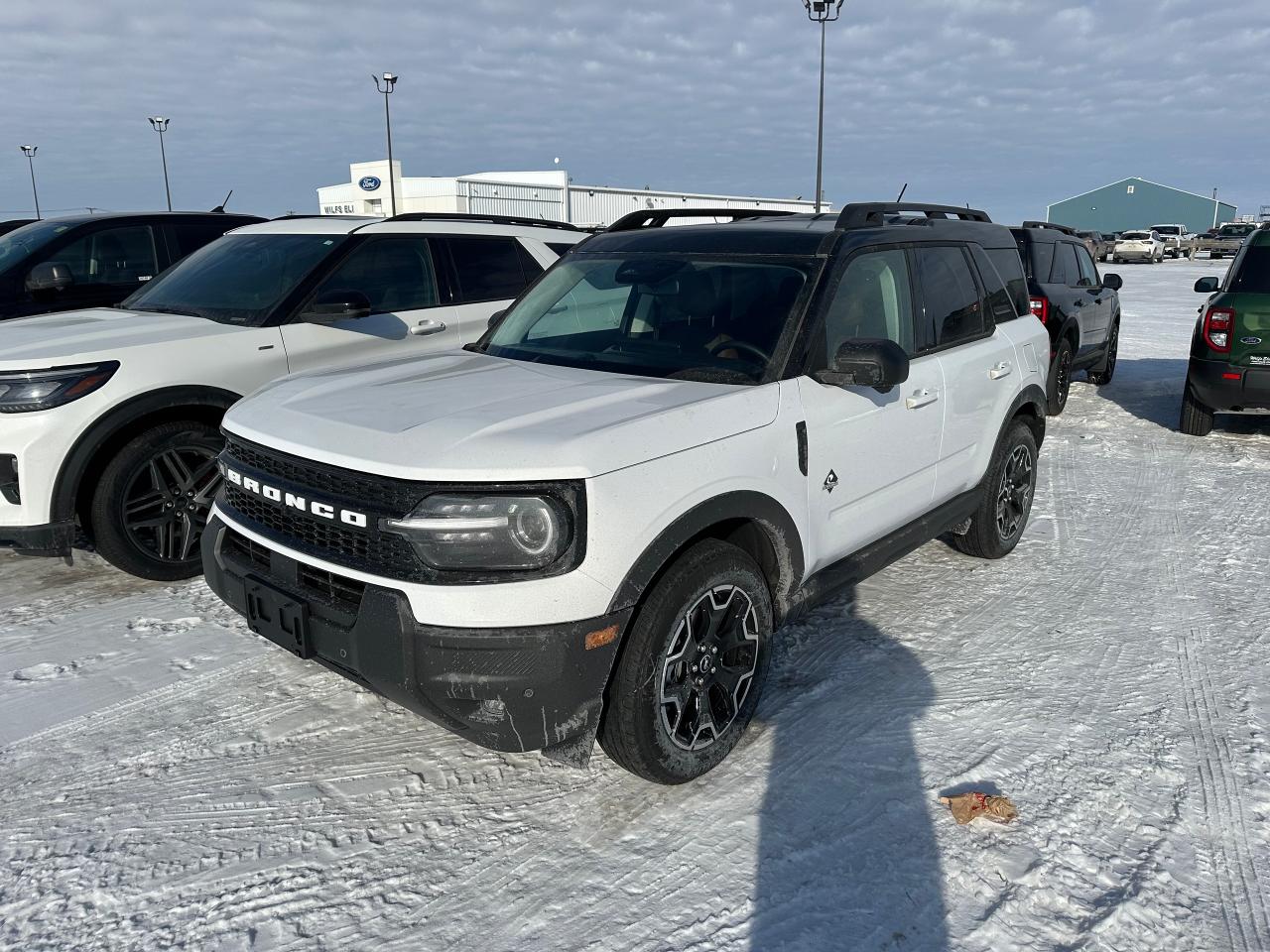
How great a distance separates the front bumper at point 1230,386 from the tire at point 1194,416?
0.30 meters

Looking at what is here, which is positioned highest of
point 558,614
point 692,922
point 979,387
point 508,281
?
point 508,281

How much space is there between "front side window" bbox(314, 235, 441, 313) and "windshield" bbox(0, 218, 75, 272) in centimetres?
265

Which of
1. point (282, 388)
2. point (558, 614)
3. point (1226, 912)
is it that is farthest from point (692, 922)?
point (282, 388)

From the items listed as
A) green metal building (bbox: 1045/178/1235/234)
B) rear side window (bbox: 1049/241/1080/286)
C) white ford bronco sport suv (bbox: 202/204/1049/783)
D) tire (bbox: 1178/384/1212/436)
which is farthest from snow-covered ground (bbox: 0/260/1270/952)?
green metal building (bbox: 1045/178/1235/234)

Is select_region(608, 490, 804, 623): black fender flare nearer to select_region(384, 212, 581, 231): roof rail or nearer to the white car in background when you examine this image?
select_region(384, 212, 581, 231): roof rail

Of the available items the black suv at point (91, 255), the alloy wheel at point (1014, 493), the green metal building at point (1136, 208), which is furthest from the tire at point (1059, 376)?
the green metal building at point (1136, 208)

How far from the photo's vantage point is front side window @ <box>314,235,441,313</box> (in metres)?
5.64

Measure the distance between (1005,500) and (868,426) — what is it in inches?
77.7

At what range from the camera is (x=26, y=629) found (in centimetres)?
439

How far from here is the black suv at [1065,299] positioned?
30.5ft

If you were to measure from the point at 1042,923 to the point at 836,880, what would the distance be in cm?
55

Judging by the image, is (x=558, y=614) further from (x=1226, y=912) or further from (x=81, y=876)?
(x=1226, y=912)

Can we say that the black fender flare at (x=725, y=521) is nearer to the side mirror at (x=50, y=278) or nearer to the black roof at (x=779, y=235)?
the black roof at (x=779, y=235)

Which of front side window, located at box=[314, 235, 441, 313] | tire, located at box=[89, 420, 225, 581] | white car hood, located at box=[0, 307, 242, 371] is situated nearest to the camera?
white car hood, located at box=[0, 307, 242, 371]
